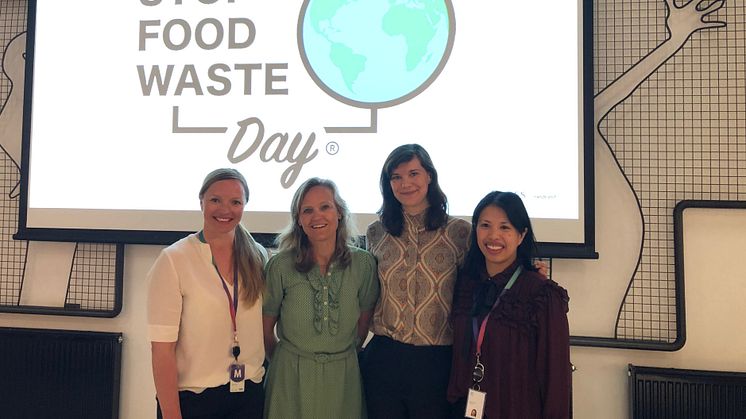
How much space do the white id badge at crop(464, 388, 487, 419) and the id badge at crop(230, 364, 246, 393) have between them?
26.1 inches

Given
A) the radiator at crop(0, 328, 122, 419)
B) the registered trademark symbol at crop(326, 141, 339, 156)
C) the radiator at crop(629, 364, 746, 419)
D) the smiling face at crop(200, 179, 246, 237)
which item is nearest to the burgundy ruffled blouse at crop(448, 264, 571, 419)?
the smiling face at crop(200, 179, 246, 237)

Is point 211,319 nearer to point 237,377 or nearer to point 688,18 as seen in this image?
point 237,377

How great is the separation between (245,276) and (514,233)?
815 millimetres

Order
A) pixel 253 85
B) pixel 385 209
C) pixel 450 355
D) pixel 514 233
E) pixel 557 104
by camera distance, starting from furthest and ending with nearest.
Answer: pixel 253 85
pixel 557 104
pixel 385 209
pixel 450 355
pixel 514 233

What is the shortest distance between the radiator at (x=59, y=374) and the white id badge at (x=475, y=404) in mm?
1932

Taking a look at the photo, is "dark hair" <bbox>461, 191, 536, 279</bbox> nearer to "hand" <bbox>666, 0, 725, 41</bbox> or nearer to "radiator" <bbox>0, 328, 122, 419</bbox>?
"hand" <bbox>666, 0, 725, 41</bbox>

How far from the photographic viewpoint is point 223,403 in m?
1.56

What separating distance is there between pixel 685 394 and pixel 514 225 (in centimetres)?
136

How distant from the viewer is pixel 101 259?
8.79 ft

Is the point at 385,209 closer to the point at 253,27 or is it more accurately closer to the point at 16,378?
the point at 253,27

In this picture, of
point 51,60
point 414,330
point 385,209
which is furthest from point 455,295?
point 51,60

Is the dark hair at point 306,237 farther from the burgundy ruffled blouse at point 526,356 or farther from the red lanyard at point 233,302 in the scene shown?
the burgundy ruffled blouse at point 526,356

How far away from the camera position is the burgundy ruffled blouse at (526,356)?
1394mm

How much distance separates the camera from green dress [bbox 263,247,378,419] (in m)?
1.60
